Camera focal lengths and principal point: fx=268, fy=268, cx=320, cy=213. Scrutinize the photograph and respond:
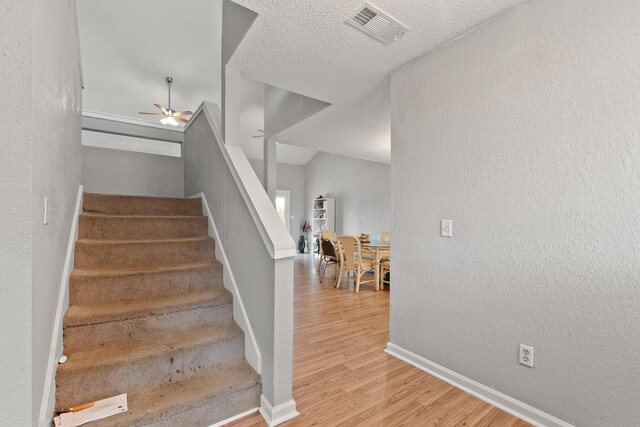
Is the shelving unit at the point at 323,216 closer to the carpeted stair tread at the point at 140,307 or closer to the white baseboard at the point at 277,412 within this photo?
the carpeted stair tread at the point at 140,307

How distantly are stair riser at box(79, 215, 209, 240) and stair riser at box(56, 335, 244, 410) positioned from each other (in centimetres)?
115

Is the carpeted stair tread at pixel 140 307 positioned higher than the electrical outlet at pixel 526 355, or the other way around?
the carpeted stair tread at pixel 140 307

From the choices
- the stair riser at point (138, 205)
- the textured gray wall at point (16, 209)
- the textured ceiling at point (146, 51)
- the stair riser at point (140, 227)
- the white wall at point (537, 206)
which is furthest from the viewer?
the textured ceiling at point (146, 51)

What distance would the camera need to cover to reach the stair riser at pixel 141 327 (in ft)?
4.91

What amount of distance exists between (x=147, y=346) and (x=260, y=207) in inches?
40.7

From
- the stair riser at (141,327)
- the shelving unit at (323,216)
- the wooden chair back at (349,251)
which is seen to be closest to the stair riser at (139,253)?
the stair riser at (141,327)

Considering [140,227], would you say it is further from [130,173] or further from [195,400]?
[130,173]

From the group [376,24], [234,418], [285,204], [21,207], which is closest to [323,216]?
[285,204]

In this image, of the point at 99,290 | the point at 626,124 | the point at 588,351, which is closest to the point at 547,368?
the point at 588,351

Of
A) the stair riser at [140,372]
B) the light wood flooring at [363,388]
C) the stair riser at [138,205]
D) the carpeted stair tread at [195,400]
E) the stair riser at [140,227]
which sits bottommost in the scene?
the light wood flooring at [363,388]

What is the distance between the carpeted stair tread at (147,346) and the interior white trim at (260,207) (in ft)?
2.38

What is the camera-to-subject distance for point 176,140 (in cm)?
412

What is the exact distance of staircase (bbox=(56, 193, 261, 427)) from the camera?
4.50 feet

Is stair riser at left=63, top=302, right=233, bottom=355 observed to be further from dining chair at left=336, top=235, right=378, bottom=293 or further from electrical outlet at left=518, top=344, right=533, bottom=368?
dining chair at left=336, top=235, right=378, bottom=293
